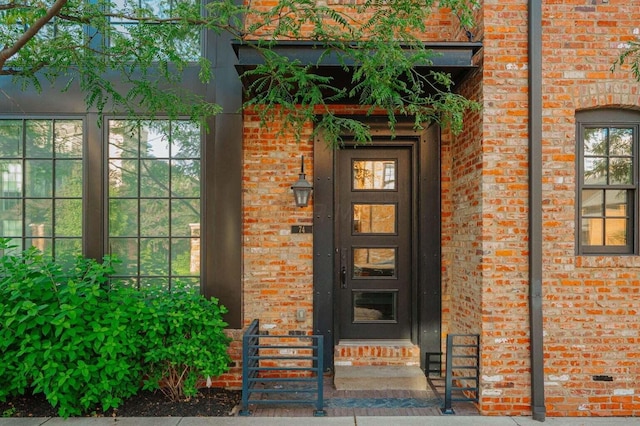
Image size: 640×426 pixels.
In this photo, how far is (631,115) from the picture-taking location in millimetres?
3990

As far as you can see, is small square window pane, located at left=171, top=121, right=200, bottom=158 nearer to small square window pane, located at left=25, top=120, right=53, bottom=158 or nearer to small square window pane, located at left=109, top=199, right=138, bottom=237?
small square window pane, located at left=109, top=199, right=138, bottom=237

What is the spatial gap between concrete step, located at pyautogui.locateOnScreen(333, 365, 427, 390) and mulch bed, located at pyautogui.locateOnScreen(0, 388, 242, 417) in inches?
46.3

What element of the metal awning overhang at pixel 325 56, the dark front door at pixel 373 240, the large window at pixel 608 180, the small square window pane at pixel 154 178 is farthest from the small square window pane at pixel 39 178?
the large window at pixel 608 180

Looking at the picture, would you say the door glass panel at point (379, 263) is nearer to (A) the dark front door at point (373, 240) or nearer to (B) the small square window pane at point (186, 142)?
(A) the dark front door at point (373, 240)

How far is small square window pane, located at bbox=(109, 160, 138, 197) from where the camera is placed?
14.9 ft

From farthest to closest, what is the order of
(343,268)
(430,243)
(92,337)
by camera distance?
(343,268), (430,243), (92,337)

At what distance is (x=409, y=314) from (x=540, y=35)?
333cm

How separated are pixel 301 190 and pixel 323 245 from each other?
0.72 meters

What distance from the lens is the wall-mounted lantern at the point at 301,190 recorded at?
4402mm

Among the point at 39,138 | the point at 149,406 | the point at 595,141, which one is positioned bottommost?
the point at 149,406

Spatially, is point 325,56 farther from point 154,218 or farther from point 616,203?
point 616,203

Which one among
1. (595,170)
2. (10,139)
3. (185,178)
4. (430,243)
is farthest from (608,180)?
(10,139)

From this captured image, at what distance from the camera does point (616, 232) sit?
4031 millimetres

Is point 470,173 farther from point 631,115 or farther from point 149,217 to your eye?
point 149,217
